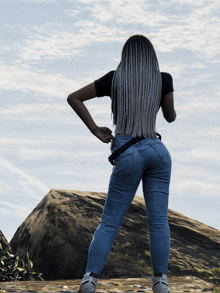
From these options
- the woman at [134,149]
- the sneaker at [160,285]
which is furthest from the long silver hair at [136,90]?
the sneaker at [160,285]

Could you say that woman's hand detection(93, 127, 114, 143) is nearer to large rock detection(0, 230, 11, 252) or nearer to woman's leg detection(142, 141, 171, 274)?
woman's leg detection(142, 141, 171, 274)

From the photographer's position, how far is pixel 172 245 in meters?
5.97

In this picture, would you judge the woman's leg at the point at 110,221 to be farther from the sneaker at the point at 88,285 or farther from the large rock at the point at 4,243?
the large rock at the point at 4,243

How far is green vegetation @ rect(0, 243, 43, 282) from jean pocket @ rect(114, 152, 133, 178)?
9.60ft

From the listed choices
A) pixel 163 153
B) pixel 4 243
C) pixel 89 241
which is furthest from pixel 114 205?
pixel 4 243

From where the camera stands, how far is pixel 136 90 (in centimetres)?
361

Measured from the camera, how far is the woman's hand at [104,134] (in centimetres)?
369

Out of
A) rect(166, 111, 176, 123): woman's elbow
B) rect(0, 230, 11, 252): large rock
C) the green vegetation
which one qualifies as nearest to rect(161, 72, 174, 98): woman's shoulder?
rect(166, 111, 176, 123): woman's elbow

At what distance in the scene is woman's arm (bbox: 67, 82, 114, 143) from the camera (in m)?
3.69

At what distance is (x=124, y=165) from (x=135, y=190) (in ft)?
1.08

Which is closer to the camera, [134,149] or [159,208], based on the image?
[134,149]

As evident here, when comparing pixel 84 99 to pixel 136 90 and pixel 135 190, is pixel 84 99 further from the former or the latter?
pixel 135 190

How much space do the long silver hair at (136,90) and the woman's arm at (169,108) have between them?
14 cm

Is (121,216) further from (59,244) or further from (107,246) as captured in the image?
(59,244)
